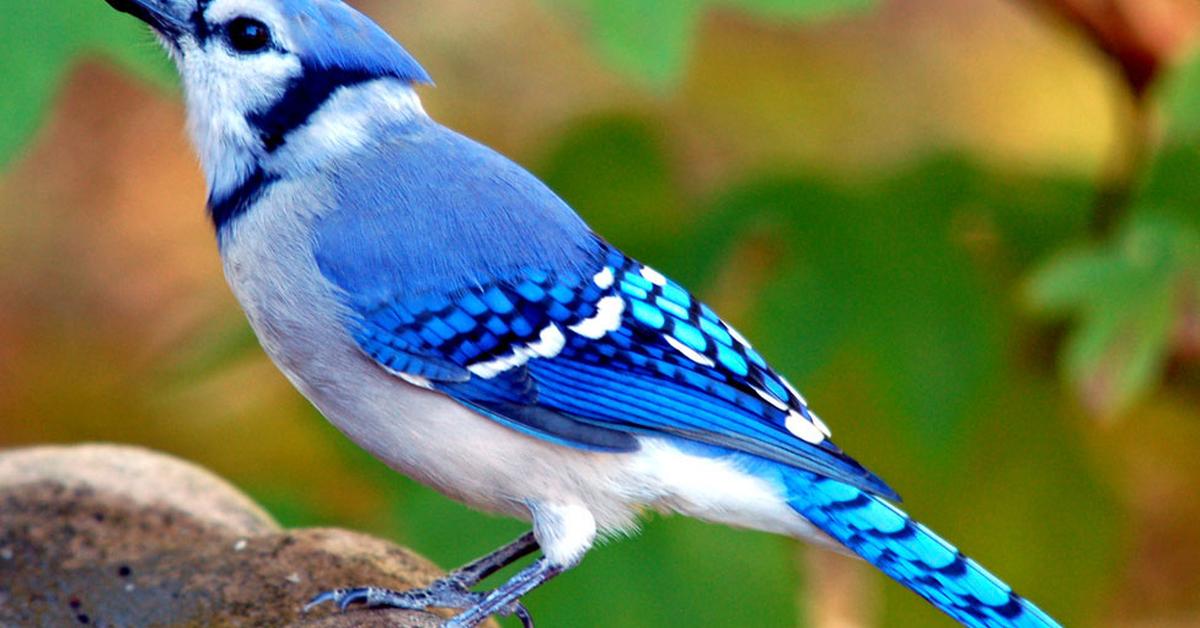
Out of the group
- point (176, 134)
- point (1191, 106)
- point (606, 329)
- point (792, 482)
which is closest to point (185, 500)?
point (606, 329)

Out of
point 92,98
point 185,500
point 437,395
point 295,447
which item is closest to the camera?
point 437,395

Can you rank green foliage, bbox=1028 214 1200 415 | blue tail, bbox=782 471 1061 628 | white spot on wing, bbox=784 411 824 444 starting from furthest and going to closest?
green foliage, bbox=1028 214 1200 415 < white spot on wing, bbox=784 411 824 444 < blue tail, bbox=782 471 1061 628

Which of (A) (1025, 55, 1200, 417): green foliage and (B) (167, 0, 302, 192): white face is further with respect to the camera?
(A) (1025, 55, 1200, 417): green foliage

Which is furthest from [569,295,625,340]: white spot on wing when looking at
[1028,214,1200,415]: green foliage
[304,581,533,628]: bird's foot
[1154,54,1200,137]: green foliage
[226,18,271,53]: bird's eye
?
[1154,54,1200,137]: green foliage

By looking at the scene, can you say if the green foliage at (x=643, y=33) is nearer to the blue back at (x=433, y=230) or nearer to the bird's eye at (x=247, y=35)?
the blue back at (x=433, y=230)

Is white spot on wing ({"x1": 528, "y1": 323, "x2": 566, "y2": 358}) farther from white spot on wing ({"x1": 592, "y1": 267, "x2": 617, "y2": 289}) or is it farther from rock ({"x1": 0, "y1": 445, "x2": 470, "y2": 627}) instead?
rock ({"x1": 0, "y1": 445, "x2": 470, "y2": 627})

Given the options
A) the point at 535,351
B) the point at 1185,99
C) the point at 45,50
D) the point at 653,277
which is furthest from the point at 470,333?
the point at 1185,99

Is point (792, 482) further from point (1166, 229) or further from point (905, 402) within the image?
point (1166, 229)
